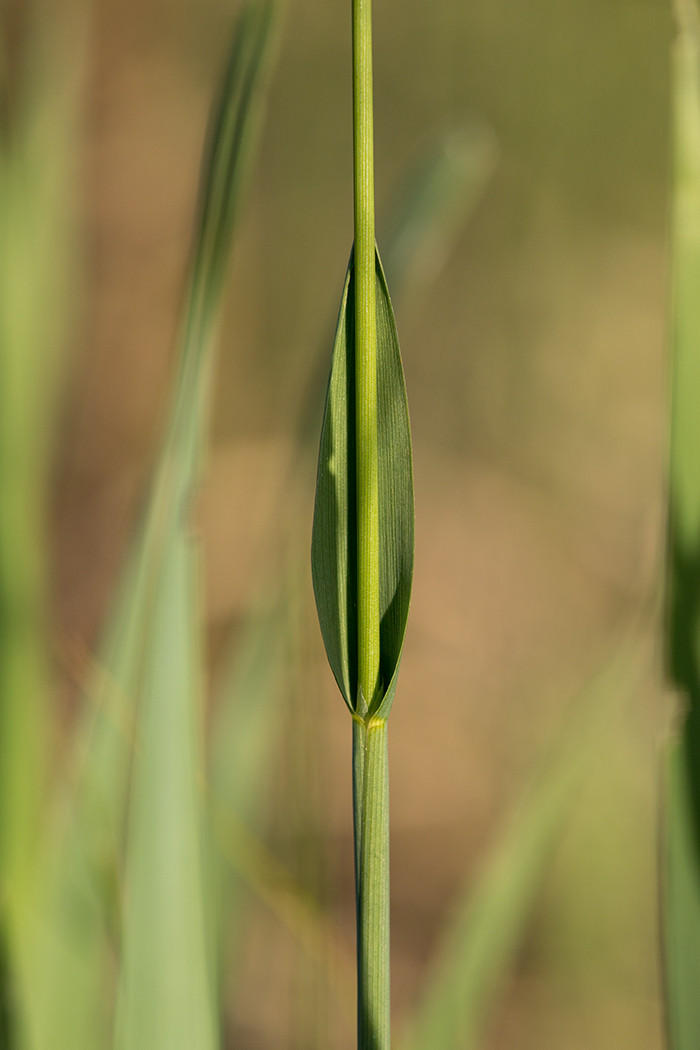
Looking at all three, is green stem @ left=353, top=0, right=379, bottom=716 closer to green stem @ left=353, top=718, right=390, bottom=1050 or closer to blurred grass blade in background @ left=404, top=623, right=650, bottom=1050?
green stem @ left=353, top=718, right=390, bottom=1050

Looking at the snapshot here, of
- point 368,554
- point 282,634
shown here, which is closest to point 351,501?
point 368,554

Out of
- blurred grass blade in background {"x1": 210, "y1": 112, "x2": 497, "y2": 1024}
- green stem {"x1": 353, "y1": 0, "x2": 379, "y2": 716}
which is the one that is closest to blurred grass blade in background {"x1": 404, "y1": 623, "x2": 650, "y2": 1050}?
blurred grass blade in background {"x1": 210, "y1": 112, "x2": 497, "y2": 1024}

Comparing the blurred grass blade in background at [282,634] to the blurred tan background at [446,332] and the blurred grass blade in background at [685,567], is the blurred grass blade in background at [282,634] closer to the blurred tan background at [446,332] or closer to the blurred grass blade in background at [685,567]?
the blurred grass blade in background at [685,567]

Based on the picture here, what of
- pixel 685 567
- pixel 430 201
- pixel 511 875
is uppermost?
pixel 430 201

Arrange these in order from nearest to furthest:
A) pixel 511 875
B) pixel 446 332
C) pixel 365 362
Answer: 1. pixel 365 362
2. pixel 511 875
3. pixel 446 332

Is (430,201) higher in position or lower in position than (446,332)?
lower

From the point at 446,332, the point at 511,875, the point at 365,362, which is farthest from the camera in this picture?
the point at 446,332

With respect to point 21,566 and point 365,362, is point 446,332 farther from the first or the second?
point 365,362

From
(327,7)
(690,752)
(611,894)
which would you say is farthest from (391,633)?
(327,7)
